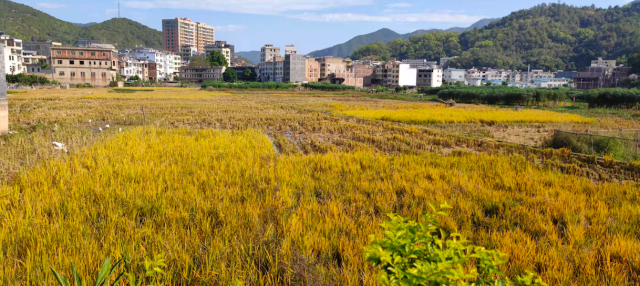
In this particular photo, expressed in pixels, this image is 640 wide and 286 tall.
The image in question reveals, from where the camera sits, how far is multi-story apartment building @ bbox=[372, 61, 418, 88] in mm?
83938

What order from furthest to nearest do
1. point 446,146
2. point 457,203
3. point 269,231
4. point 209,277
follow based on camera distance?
1. point 446,146
2. point 457,203
3. point 269,231
4. point 209,277

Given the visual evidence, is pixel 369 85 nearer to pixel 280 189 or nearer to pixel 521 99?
pixel 521 99

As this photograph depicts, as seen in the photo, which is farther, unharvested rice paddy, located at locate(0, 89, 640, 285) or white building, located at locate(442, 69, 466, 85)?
white building, located at locate(442, 69, 466, 85)

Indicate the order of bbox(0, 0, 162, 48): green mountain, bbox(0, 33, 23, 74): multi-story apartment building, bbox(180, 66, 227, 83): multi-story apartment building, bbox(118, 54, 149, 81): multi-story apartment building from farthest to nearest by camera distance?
bbox(0, 0, 162, 48): green mountain, bbox(180, 66, 227, 83): multi-story apartment building, bbox(118, 54, 149, 81): multi-story apartment building, bbox(0, 33, 23, 74): multi-story apartment building

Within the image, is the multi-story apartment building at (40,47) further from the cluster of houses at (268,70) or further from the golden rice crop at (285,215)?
the golden rice crop at (285,215)

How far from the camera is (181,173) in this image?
20.5 ft

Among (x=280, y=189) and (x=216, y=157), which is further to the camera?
(x=216, y=157)

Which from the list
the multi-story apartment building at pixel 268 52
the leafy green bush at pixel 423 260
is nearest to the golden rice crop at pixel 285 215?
the leafy green bush at pixel 423 260

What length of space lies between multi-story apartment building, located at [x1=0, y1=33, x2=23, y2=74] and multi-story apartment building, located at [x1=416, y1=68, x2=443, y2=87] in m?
75.0

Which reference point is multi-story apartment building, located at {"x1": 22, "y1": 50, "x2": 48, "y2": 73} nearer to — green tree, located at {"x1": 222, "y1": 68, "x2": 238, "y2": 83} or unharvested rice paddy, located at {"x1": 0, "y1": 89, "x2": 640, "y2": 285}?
green tree, located at {"x1": 222, "y1": 68, "x2": 238, "y2": 83}

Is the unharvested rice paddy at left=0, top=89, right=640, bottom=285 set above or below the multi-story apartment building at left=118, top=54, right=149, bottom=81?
below

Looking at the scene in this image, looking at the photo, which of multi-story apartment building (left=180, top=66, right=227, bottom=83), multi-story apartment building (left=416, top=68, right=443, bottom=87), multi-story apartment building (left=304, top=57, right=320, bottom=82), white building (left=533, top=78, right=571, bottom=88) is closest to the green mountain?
multi-story apartment building (left=180, top=66, right=227, bottom=83)

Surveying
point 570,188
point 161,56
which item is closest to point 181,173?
point 570,188

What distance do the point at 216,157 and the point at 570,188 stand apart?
630 centimetres
